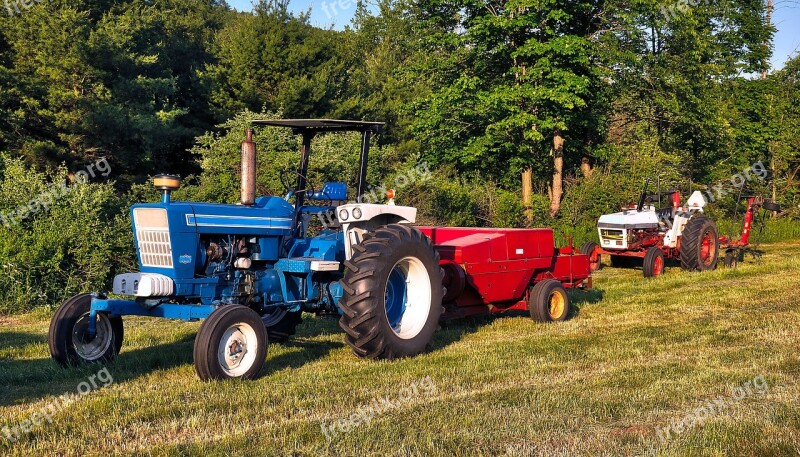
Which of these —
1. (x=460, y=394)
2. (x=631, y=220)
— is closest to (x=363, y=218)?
(x=460, y=394)

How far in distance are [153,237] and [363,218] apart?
1.90 metres

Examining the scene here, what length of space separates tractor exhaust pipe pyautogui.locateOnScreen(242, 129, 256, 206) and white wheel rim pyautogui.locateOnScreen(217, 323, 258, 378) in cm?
129

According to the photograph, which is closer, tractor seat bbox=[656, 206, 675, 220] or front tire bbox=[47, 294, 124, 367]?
front tire bbox=[47, 294, 124, 367]

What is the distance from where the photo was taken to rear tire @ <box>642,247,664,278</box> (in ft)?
47.9

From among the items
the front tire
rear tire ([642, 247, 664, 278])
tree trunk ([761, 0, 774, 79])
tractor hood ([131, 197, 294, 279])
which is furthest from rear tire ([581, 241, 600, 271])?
tree trunk ([761, 0, 774, 79])

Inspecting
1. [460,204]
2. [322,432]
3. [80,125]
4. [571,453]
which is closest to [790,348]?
[571,453]

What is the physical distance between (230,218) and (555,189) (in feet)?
54.6

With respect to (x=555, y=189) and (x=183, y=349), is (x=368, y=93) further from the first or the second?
(x=183, y=349)

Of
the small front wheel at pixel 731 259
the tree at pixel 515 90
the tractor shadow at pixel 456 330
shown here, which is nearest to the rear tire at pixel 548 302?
the tractor shadow at pixel 456 330

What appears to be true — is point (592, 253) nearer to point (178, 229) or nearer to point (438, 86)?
point (438, 86)

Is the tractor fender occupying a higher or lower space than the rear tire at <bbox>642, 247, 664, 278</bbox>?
higher

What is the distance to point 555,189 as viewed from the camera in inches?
874

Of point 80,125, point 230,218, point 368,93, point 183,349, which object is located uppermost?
point 368,93

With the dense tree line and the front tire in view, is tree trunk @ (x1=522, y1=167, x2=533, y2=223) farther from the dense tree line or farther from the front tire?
the front tire
